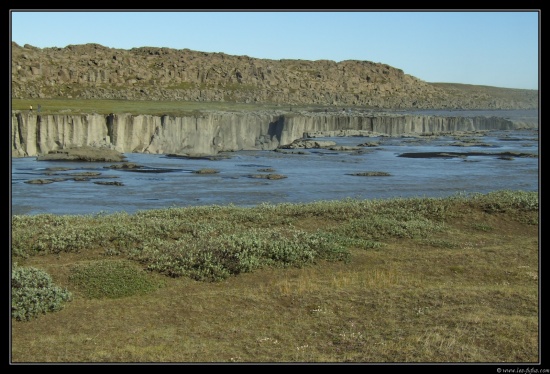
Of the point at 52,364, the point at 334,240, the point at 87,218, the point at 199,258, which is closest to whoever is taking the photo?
the point at 52,364

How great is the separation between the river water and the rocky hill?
52.0 meters

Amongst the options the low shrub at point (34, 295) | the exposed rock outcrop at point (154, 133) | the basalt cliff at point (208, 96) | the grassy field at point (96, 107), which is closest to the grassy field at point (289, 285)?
the low shrub at point (34, 295)

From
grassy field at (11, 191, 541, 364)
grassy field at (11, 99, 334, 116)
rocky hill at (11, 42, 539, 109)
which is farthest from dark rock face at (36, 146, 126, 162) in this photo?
rocky hill at (11, 42, 539, 109)

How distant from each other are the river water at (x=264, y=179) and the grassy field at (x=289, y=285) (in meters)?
7.31

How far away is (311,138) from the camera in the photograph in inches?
2645

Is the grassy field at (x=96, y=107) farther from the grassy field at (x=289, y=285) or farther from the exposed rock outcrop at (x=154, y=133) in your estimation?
the grassy field at (x=289, y=285)

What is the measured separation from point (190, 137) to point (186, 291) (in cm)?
4302

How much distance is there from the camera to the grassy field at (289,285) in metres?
8.82

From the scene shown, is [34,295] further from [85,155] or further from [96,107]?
[96,107]

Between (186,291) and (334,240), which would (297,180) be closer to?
(334,240)

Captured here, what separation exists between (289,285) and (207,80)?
12813 cm

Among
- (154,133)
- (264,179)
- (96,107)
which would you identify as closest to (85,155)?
(154,133)

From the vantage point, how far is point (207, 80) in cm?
13725
